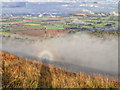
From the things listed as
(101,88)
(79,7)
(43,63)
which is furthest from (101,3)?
(101,88)

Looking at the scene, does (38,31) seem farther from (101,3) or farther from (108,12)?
(101,3)

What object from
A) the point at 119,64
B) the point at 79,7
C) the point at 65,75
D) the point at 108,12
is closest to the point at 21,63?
the point at 65,75

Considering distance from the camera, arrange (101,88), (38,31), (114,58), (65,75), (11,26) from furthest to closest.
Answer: (11,26), (38,31), (114,58), (65,75), (101,88)

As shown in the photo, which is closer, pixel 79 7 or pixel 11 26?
pixel 11 26

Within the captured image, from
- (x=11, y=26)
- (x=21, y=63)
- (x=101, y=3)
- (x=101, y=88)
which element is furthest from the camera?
(x=101, y=3)

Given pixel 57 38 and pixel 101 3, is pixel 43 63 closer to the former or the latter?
pixel 57 38

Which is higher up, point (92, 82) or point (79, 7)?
point (79, 7)

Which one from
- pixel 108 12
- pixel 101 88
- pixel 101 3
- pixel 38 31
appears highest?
pixel 101 3
